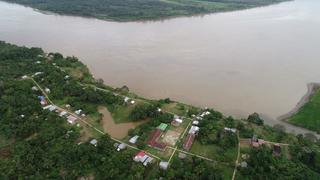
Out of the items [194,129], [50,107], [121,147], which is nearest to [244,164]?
[194,129]

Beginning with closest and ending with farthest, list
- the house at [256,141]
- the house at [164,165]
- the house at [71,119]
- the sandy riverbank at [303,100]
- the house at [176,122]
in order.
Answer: the house at [164,165] < the house at [256,141] < the house at [176,122] < the house at [71,119] < the sandy riverbank at [303,100]

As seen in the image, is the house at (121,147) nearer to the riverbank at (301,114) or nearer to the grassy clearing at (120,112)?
the grassy clearing at (120,112)

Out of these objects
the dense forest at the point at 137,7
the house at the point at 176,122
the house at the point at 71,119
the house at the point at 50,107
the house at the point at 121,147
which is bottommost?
the house at the point at 121,147

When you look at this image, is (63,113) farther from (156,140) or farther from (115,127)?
(156,140)

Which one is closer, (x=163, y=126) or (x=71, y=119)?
(x=163, y=126)

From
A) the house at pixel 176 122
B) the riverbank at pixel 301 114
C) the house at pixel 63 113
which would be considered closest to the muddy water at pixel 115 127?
the house at pixel 176 122

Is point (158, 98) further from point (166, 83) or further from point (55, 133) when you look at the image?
point (55, 133)

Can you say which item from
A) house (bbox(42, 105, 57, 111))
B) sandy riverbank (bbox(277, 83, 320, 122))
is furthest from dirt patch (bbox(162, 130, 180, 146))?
house (bbox(42, 105, 57, 111))
